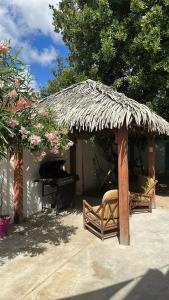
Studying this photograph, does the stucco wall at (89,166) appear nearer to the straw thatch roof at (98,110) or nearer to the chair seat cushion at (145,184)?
the chair seat cushion at (145,184)

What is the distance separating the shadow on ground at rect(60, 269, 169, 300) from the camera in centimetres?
506

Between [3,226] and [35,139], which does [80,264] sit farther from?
[35,139]

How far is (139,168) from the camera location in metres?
18.9

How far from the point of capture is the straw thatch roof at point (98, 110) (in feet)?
24.6

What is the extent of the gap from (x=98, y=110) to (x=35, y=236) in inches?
134

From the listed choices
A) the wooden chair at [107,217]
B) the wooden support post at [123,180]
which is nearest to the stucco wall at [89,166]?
the wooden chair at [107,217]

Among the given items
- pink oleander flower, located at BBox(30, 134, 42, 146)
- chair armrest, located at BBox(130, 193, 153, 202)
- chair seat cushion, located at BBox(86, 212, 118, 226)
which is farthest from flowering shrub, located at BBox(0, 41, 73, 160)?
chair armrest, located at BBox(130, 193, 153, 202)

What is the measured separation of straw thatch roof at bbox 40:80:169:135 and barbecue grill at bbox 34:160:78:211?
6.90 feet

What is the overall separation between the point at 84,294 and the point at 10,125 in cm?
286

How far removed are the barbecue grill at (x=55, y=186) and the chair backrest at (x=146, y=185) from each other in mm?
2244

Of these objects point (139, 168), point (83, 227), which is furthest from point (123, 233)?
point (139, 168)

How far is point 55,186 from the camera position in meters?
10.2

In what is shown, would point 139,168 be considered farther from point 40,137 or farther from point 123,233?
point 40,137

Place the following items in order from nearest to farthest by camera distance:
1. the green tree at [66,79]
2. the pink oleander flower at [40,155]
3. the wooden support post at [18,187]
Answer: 1. the pink oleander flower at [40,155]
2. the wooden support post at [18,187]
3. the green tree at [66,79]
